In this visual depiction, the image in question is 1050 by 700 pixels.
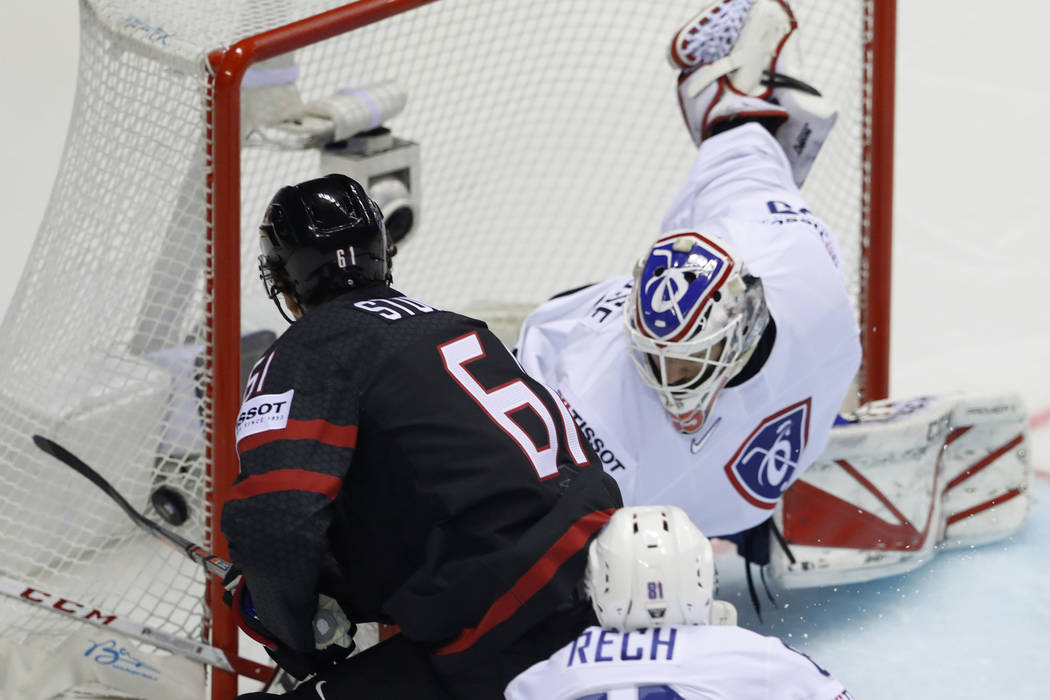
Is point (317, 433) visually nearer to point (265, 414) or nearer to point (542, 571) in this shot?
point (265, 414)

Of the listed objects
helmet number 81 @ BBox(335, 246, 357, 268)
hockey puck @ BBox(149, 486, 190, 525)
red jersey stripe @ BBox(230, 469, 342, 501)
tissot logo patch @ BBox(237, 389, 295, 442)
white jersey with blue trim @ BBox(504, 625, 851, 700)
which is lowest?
hockey puck @ BBox(149, 486, 190, 525)

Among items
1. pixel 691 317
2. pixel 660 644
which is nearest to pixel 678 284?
pixel 691 317

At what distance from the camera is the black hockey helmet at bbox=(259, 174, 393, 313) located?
1.92m

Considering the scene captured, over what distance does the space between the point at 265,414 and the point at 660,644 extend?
0.55 metres

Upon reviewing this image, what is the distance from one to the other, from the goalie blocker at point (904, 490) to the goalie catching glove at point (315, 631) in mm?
1128

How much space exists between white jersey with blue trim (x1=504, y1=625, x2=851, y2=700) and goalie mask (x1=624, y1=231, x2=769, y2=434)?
616mm

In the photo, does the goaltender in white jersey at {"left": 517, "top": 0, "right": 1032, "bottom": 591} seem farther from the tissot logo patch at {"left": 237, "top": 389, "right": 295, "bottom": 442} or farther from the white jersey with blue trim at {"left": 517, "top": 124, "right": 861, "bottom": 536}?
the tissot logo patch at {"left": 237, "top": 389, "right": 295, "bottom": 442}

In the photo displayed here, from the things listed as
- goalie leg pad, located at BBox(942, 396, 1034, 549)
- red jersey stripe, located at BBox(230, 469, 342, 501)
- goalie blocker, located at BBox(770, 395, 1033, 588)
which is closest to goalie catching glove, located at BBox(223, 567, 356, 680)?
red jersey stripe, located at BBox(230, 469, 342, 501)

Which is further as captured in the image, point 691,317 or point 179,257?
point 179,257

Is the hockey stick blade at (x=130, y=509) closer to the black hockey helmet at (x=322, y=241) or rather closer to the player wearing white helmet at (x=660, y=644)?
the black hockey helmet at (x=322, y=241)

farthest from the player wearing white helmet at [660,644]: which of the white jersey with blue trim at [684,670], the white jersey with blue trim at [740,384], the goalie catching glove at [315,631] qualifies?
the white jersey with blue trim at [740,384]

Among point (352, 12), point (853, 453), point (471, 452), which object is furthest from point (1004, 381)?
point (471, 452)

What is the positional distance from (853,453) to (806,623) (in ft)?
1.17

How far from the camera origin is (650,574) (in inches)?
66.2
